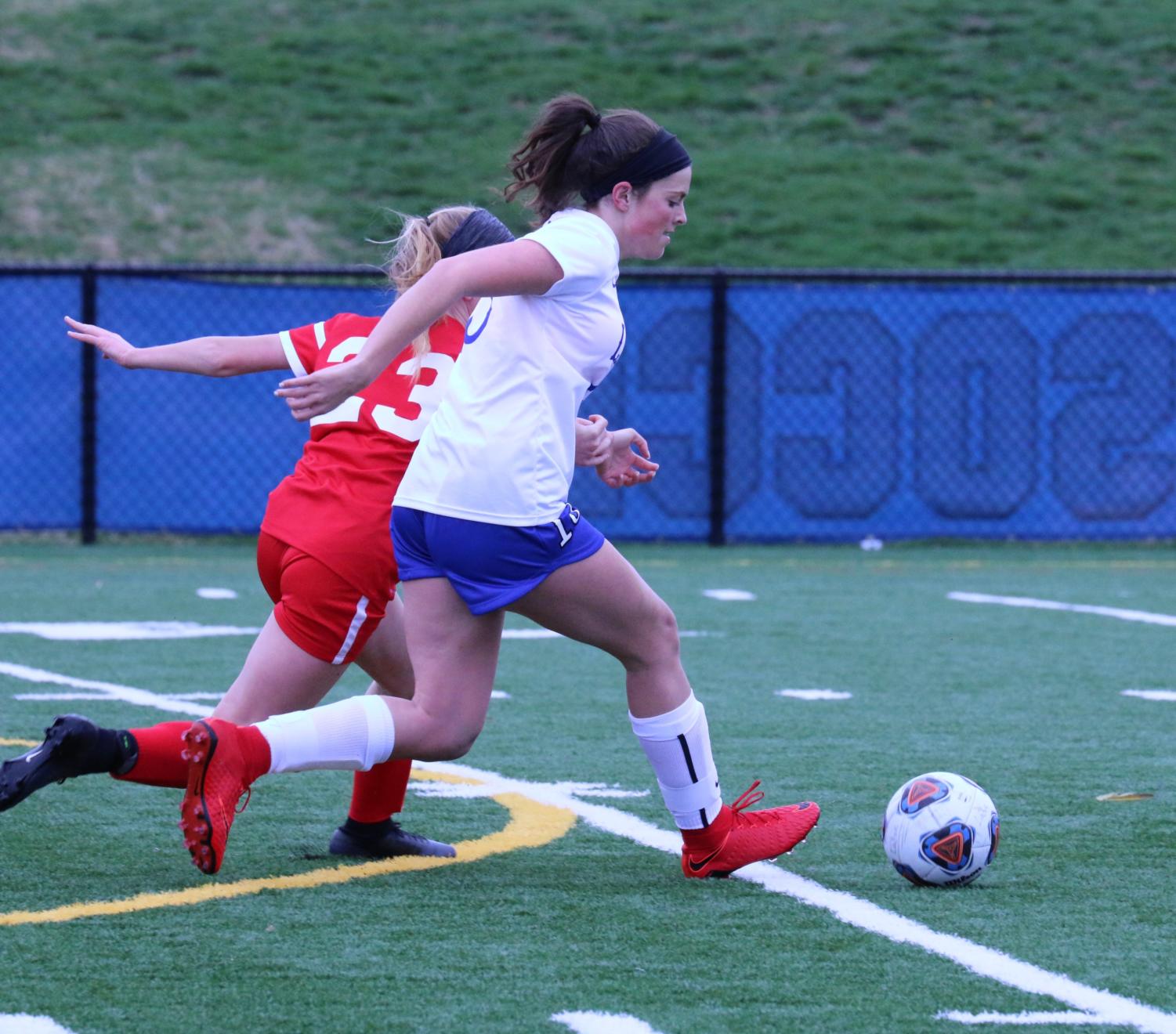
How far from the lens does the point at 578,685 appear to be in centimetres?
778

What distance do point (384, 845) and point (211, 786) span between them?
828 millimetres

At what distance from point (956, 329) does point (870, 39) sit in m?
12.3

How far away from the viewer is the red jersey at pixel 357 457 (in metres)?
4.57

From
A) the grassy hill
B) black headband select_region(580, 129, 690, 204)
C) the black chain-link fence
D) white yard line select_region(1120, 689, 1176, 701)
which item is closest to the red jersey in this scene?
black headband select_region(580, 129, 690, 204)

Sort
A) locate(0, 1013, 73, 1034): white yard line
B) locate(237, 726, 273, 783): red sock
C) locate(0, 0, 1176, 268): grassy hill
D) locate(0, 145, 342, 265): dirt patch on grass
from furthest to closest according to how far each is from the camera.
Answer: locate(0, 0, 1176, 268): grassy hill < locate(0, 145, 342, 265): dirt patch on grass < locate(237, 726, 273, 783): red sock < locate(0, 1013, 73, 1034): white yard line

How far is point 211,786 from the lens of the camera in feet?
13.1

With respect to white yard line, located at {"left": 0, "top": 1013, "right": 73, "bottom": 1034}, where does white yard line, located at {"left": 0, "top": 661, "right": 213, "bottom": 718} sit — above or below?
below

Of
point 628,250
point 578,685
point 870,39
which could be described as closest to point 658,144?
point 628,250

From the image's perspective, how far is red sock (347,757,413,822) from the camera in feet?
15.4

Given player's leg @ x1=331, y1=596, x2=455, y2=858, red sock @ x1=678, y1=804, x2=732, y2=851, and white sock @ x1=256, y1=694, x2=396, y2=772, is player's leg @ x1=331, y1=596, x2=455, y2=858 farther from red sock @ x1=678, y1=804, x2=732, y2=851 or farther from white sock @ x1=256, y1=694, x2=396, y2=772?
red sock @ x1=678, y1=804, x2=732, y2=851

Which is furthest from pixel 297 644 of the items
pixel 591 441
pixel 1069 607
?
pixel 1069 607

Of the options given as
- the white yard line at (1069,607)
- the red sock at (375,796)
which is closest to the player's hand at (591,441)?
the red sock at (375,796)

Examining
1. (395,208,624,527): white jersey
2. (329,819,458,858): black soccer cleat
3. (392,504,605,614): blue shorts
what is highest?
(395,208,624,527): white jersey

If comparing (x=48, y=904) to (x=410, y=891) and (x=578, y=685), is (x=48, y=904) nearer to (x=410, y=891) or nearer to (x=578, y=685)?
(x=410, y=891)
